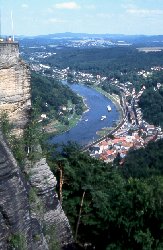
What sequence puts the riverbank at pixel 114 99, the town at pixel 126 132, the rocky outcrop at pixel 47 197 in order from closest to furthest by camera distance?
the rocky outcrop at pixel 47 197 < the town at pixel 126 132 < the riverbank at pixel 114 99

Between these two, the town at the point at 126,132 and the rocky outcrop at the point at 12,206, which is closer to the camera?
the rocky outcrop at the point at 12,206

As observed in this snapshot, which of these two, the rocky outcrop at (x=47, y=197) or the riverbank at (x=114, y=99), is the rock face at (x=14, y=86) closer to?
the rocky outcrop at (x=47, y=197)

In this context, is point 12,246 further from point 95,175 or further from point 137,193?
point 95,175

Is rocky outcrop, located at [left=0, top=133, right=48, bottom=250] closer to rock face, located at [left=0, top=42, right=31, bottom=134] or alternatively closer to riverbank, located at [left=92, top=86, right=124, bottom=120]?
rock face, located at [left=0, top=42, right=31, bottom=134]

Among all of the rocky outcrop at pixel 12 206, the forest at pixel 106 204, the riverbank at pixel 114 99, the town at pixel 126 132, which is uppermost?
the rocky outcrop at pixel 12 206

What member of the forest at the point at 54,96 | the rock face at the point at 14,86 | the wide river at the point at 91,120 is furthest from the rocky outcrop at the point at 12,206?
the forest at the point at 54,96

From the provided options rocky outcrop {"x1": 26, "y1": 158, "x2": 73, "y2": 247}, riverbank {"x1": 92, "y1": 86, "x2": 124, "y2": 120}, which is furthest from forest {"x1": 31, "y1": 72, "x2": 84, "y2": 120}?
rocky outcrop {"x1": 26, "y1": 158, "x2": 73, "y2": 247}
